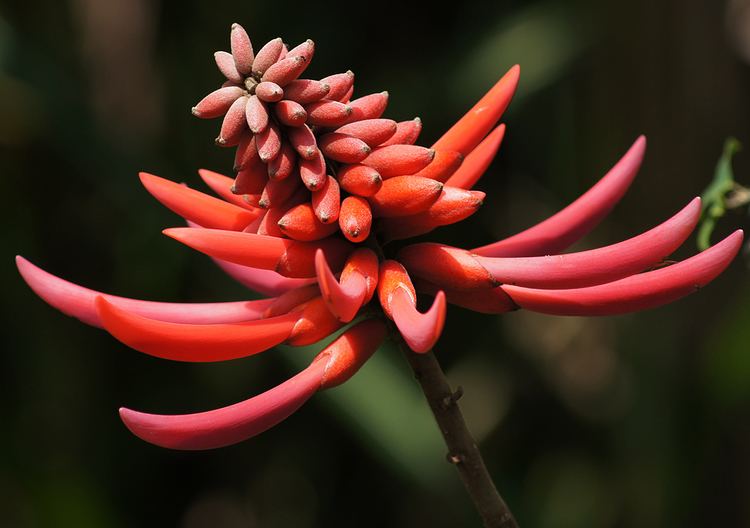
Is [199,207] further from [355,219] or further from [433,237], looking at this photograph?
[433,237]

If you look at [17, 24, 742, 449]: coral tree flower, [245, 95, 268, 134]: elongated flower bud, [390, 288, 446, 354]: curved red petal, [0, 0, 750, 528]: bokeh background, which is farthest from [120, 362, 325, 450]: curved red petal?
[0, 0, 750, 528]: bokeh background

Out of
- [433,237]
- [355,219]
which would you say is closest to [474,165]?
[355,219]

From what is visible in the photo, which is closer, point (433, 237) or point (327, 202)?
point (327, 202)

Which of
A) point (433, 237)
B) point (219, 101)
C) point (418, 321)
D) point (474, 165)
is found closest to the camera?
point (418, 321)

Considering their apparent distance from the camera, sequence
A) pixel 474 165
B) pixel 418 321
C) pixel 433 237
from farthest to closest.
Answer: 1. pixel 433 237
2. pixel 474 165
3. pixel 418 321

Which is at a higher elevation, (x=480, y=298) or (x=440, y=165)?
(x=440, y=165)

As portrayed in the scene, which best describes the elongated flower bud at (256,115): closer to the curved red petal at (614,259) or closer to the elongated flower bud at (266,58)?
the elongated flower bud at (266,58)

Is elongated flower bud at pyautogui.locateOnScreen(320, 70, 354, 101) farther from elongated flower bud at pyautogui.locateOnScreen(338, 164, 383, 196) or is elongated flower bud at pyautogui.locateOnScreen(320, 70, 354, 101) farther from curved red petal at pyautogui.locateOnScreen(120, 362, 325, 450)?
curved red petal at pyautogui.locateOnScreen(120, 362, 325, 450)

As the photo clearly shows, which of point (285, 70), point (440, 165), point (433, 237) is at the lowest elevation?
point (433, 237)
